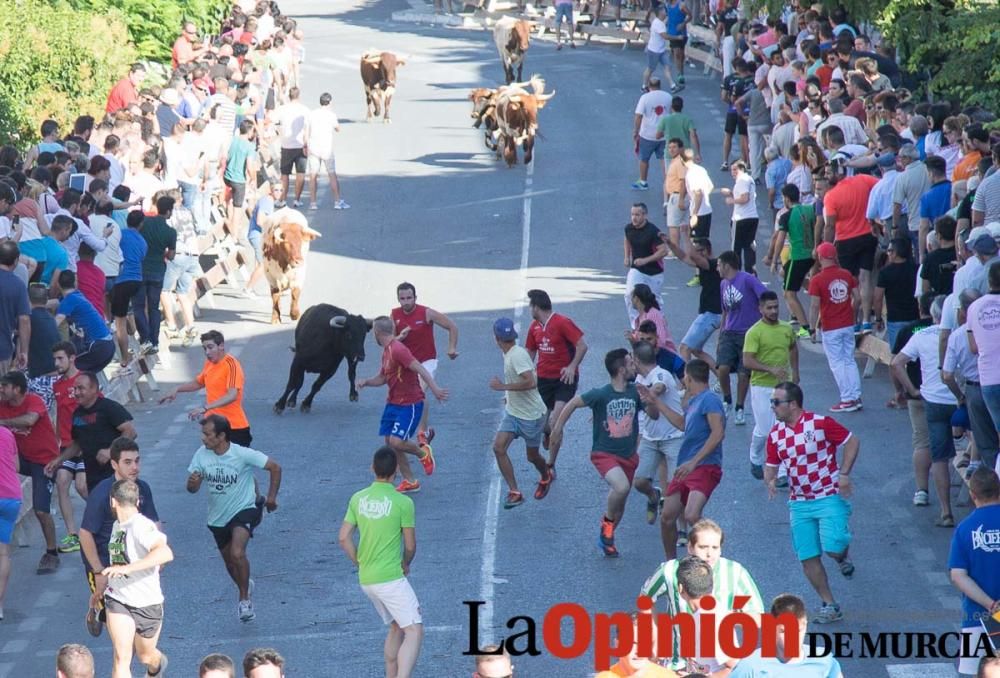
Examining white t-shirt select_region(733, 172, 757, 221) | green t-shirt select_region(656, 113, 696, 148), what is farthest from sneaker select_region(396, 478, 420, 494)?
green t-shirt select_region(656, 113, 696, 148)

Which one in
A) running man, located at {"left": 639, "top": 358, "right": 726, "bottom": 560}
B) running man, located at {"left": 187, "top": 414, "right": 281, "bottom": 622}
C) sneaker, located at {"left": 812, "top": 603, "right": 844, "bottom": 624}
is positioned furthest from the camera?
running man, located at {"left": 639, "top": 358, "right": 726, "bottom": 560}

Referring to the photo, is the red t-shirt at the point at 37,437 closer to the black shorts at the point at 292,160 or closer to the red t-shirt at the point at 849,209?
the red t-shirt at the point at 849,209

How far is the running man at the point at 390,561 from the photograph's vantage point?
1084 cm

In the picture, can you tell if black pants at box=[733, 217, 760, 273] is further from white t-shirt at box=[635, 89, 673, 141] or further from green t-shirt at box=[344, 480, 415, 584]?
green t-shirt at box=[344, 480, 415, 584]

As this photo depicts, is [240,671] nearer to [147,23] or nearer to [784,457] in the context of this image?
[784,457]

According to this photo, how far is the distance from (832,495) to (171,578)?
5248mm

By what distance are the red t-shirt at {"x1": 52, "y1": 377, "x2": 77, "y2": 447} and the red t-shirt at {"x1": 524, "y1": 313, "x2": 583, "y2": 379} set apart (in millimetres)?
4180

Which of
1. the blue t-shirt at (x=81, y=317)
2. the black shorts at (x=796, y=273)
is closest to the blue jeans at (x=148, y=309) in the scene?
the blue t-shirt at (x=81, y=317)

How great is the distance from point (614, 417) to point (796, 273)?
19.7 feet

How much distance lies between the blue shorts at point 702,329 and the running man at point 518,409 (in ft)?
10.0

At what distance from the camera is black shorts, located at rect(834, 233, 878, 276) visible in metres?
18.4

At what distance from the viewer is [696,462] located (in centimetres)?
1249

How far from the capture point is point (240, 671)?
11.6 meters

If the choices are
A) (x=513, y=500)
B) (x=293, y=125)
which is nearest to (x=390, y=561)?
(x=513, y=500)
